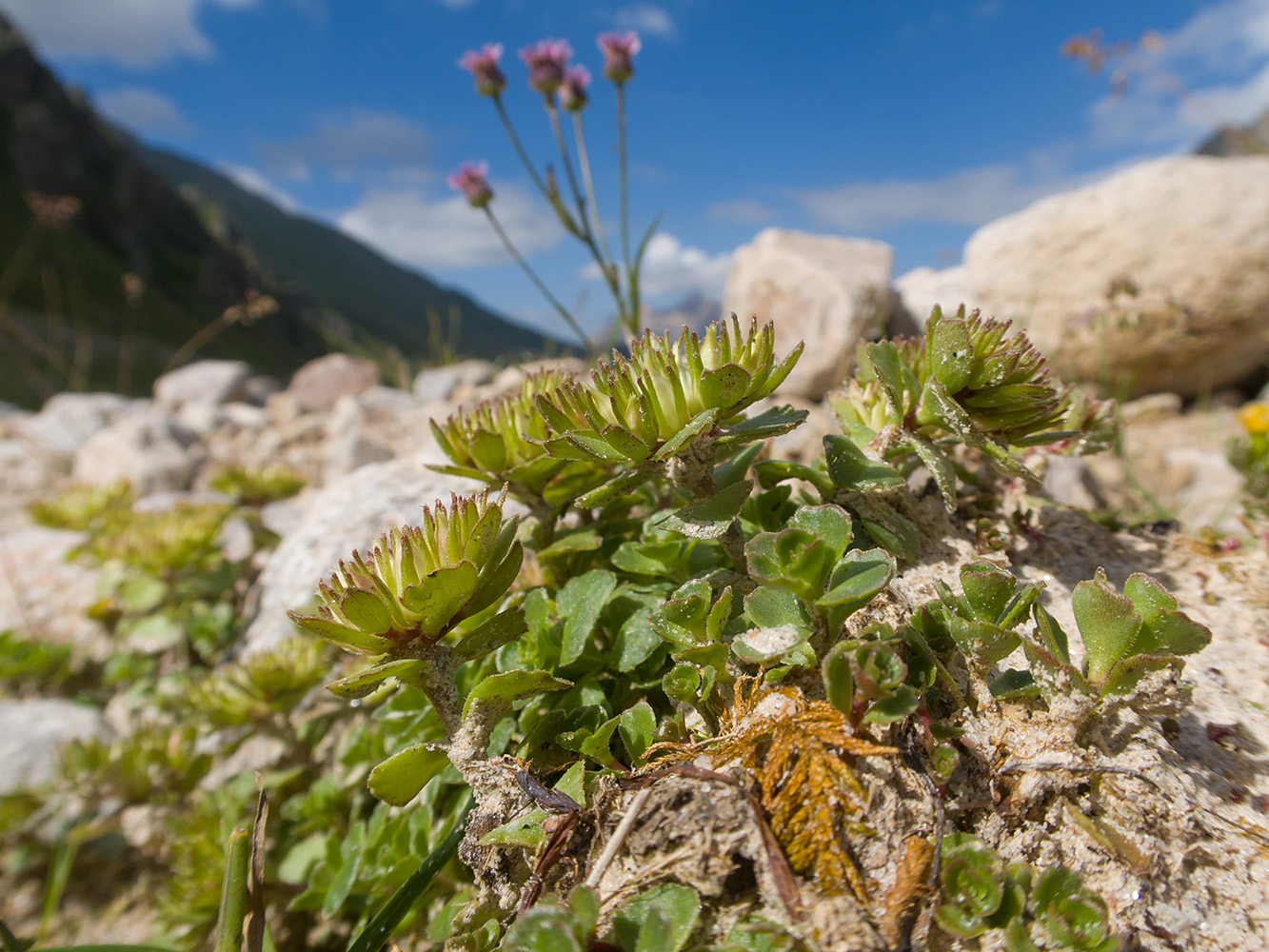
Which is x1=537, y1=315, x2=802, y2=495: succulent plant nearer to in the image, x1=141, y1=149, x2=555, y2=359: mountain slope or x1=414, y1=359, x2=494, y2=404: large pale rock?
x1=414, y1=359, x2=494, y2=404: large pale rock

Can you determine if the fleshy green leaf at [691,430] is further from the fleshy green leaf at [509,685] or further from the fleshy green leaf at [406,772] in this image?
the fleshy green leaf at [406,772]

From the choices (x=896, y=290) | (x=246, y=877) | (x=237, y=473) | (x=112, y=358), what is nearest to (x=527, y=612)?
(x=246, y=877)

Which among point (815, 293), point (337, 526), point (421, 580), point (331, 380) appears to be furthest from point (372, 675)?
point (331, 380)

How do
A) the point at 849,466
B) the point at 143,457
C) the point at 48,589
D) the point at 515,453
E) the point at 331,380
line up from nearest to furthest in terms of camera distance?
1. the point at 849,466
2. the point at 515,453
3. the point at 48,589
4. the point at 143,457
5. the point at 331,380

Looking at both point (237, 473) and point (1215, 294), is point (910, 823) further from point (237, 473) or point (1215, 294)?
point (1215, 294)

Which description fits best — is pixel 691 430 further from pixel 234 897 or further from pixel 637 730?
pixel 234 897

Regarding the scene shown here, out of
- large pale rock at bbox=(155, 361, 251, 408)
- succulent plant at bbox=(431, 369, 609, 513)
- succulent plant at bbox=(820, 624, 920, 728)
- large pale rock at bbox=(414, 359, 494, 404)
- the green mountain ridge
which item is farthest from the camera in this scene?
the green mountain ridge

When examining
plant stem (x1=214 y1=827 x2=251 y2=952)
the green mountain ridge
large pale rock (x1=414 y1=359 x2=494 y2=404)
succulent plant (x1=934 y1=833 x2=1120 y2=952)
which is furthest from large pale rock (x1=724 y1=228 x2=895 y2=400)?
the green mountain ridge
